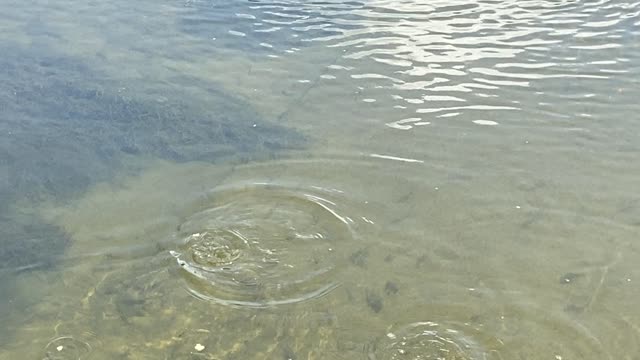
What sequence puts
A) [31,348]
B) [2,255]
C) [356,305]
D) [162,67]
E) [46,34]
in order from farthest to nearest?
[46,34] < [162,67] < [2,255] < [356,305] < [31,348]

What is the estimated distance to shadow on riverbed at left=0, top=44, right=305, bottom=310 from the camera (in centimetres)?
795

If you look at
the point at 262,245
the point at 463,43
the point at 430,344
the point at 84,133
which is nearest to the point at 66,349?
the point at 262,245

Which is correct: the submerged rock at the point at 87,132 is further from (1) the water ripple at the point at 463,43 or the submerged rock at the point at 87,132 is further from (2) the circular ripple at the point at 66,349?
(1) the water ripple at the point at 463,43

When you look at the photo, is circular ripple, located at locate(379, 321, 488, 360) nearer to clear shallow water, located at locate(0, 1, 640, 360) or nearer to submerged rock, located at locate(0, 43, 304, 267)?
clear shallow water, located at locate(0, 1, 640, 360)

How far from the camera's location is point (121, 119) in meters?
9.81

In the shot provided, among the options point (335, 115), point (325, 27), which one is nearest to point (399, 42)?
point (325, 27)

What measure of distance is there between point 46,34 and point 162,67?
2780mm

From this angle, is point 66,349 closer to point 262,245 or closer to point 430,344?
point 262,245

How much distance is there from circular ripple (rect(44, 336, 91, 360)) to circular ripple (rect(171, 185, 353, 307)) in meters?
1.16

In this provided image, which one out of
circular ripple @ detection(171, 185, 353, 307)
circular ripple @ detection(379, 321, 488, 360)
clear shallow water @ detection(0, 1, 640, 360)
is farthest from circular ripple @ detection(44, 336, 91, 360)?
circular ripple @ detection(379, 321, 488, 360)

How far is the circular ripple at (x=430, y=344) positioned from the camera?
240 inches

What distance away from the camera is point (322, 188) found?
27.1 feet

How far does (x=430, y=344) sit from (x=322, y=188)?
8.81 ft

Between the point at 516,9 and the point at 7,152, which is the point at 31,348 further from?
the point at 516,9
